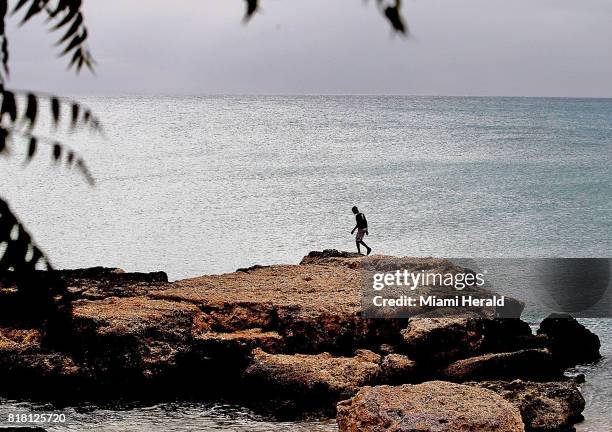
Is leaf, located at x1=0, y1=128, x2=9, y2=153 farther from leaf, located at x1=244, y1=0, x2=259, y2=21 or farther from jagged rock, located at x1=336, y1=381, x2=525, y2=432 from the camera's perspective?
jagged rock, located at x1=336, y1=381, x2=525, y2=432

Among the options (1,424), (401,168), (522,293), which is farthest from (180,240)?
(401,168)

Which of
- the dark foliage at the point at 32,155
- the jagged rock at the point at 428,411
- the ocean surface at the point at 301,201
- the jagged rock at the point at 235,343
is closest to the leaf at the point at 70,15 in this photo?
the dark foliage at the point at 32,155

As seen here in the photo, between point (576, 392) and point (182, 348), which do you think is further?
point (182, 348)

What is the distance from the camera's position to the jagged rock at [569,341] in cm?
2055

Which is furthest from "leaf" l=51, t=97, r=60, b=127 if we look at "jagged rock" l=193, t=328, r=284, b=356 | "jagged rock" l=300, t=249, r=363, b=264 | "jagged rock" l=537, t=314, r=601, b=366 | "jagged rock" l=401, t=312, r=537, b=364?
"jagged rock" l=300, t=249, r=363, b=264

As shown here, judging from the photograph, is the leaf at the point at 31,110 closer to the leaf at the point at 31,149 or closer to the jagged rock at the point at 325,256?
the leaf at the point at 31,149

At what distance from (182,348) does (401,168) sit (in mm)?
65074

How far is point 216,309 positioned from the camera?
59.3ft

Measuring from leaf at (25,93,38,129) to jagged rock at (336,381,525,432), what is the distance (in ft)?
37.6

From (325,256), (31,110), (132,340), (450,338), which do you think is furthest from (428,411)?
(31,110)

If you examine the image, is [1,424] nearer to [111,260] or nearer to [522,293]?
[522,293]

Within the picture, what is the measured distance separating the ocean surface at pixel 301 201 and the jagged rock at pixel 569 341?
42 centimetres

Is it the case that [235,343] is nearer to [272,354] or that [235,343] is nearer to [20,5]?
[272,354]

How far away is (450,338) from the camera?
17.3 meters
